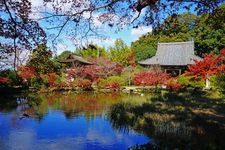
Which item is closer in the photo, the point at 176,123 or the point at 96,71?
the point at 176,123

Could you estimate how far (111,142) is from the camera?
1005 cm

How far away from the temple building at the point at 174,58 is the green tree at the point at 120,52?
6.99 metres

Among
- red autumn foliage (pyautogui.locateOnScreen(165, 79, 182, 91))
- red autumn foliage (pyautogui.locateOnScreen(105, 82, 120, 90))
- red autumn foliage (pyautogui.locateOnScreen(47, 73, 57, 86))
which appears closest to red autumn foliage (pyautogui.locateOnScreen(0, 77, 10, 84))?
red autumn foliage (pyautogui.locateOnScreen(47, 73, 57, 86))

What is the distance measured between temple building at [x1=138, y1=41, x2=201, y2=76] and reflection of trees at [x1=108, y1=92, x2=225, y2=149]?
17481 millimetres

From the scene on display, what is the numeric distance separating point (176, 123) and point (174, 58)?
78.1 ft

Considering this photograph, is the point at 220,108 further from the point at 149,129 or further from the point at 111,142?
the point at 111,142

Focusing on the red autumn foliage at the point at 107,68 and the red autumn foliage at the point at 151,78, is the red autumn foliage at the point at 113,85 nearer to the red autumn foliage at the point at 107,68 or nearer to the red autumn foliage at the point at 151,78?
the red autumn foliage at the point at 151,78

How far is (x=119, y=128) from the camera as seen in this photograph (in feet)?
38.5

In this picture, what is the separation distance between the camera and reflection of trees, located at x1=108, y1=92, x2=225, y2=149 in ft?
28.5

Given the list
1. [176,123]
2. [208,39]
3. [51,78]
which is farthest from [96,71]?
[176,123]

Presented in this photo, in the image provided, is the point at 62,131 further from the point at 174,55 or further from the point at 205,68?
the point at 174,55

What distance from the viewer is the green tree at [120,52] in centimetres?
4331

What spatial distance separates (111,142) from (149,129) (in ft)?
5.17

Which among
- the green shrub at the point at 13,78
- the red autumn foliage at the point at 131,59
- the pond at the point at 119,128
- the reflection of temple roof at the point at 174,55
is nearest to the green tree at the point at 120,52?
the red autumn foliage at the point at 131,59
